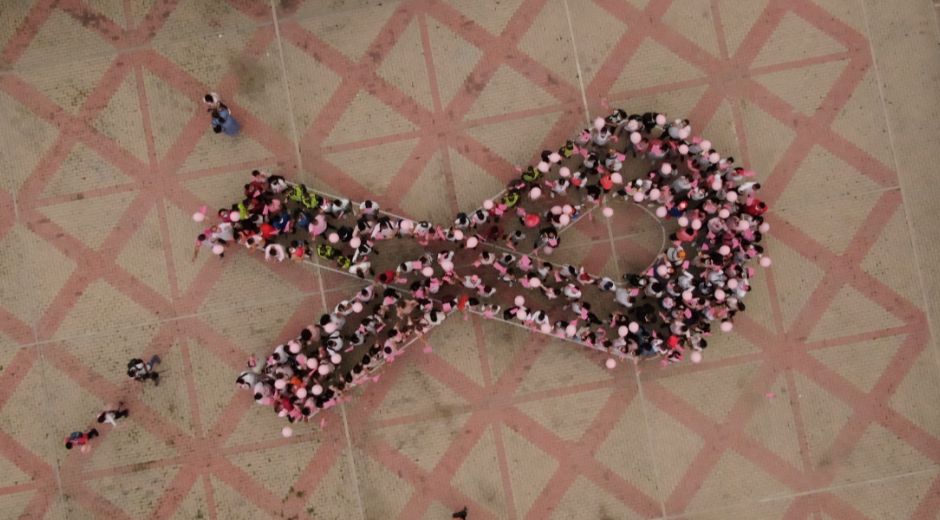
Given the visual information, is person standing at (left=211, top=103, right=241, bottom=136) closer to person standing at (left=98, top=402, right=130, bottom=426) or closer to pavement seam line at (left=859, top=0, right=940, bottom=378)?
person standing at (left=98, top=402, right=130, bottom=426)

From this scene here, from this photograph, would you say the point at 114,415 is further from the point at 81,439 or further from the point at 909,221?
the point at 909,221

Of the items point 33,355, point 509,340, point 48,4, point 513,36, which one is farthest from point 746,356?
point 48,4

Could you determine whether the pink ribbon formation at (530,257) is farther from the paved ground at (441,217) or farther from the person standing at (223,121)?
the person standing at (223,121)

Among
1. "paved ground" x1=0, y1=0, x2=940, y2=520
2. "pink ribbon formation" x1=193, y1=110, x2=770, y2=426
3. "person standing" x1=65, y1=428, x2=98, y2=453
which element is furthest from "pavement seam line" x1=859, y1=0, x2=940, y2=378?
"person standing" x1=65, y1=428, x2=98, y2=453

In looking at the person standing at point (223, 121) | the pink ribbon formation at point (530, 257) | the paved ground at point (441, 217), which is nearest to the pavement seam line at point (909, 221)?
the paved ground at point (441, 217)

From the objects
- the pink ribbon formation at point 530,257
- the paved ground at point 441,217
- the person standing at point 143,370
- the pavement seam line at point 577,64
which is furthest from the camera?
the pavement seam line at point 577,64

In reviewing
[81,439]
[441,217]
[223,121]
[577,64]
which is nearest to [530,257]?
[441,217]
